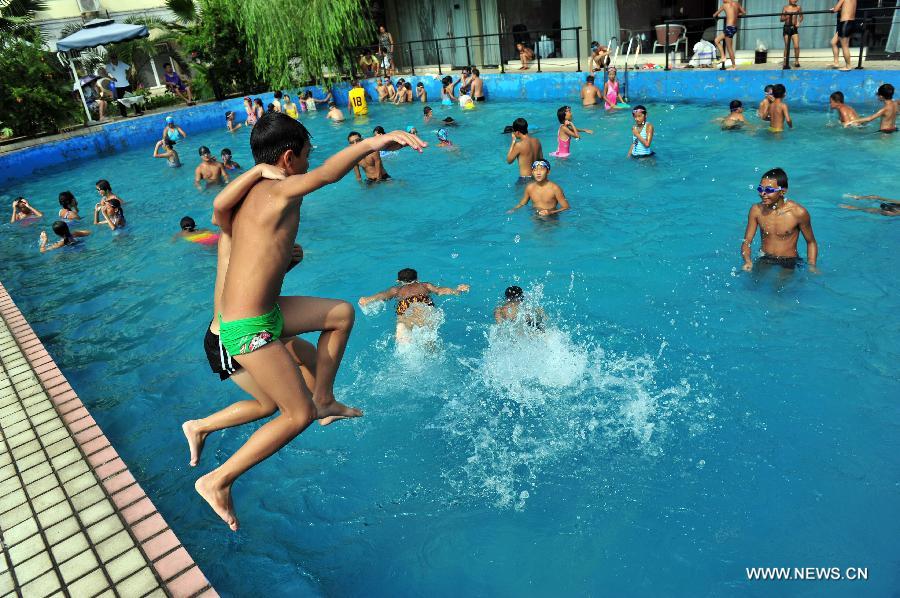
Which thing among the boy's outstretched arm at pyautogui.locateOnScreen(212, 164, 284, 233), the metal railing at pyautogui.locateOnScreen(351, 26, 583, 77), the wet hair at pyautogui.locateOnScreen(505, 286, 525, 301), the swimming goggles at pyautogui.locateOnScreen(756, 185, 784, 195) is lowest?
the wet hair at pyautogui.locateOnScreen(505, 286, 525, 301)

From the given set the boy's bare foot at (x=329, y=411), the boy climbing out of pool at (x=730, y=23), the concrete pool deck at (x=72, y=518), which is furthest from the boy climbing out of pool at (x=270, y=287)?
the boy climbing out of pool at (x=730, y=23)

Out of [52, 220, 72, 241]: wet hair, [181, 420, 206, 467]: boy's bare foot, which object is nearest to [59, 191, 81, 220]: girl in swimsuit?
[52, 220, 72, 241]: wet hair

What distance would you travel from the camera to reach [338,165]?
8.86 ft

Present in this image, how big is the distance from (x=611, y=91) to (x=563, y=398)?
13.0m

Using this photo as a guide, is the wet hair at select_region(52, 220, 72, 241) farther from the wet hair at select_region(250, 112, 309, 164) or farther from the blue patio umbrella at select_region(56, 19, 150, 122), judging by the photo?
the blue patio umbrella at select_region(56, 19, 150, 122)

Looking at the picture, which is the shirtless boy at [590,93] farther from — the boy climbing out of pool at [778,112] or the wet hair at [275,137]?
the wet hair at [275,137]

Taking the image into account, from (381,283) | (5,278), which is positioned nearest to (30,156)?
(5,278)

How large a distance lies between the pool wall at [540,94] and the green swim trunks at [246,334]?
15.2m

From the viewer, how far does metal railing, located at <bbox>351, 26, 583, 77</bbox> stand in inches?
906

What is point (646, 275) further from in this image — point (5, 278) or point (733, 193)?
point (5, 278)

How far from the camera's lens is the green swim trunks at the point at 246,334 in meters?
3.12

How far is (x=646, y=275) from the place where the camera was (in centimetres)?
856

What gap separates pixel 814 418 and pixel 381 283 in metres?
5.86

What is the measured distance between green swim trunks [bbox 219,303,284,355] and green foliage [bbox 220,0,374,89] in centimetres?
2117
